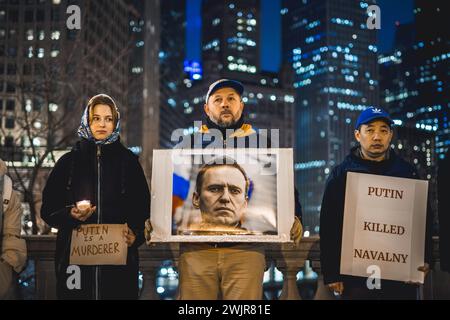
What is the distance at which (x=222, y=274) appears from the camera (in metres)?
5.29

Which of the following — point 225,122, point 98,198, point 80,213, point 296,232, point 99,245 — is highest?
point 225,122

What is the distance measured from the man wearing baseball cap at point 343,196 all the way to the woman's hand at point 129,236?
71.6 inches

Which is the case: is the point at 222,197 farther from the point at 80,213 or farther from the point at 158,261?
the point at 158,261

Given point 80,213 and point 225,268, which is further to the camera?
point 80,213

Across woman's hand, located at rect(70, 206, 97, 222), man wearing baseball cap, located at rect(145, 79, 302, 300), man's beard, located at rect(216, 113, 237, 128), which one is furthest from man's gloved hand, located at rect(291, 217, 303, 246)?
woman's hand, located at rect(70, 206, 97, 222)

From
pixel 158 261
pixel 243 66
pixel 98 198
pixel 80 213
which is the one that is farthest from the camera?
pixel 243 66

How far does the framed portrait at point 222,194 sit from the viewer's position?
5297 millimetres

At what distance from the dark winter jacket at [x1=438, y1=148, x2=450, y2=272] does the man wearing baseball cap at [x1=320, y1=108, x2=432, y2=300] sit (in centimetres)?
13

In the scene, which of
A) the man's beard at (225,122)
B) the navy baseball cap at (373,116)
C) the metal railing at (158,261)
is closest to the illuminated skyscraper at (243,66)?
the metal railing at (158,261)

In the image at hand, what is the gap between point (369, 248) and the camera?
545 cm

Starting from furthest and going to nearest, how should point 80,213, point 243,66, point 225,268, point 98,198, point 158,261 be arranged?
point 243,66, point 158,261, point 98,198, point 80,213, point 225,268

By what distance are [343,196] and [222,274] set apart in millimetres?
1402

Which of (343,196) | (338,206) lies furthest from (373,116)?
(338,206)
